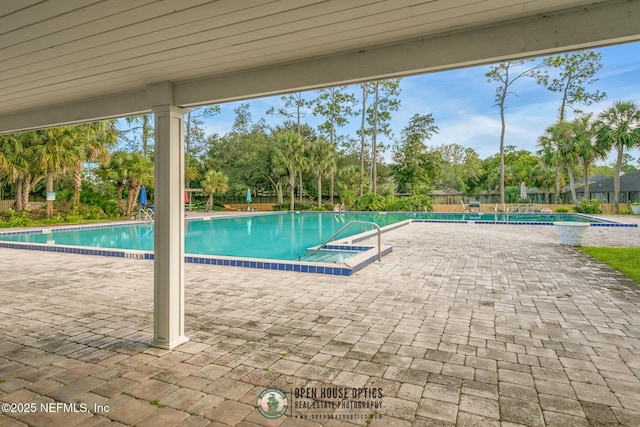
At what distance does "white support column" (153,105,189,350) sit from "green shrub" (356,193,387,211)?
2038cm

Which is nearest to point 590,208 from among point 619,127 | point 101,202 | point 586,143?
point 586,143

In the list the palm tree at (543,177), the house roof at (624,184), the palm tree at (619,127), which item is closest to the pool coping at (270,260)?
the palm tree at (619,127)

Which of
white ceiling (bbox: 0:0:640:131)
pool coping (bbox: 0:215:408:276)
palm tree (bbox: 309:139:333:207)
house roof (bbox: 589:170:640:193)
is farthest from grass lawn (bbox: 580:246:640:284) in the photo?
house roof (bbox: 589:170:640:193)

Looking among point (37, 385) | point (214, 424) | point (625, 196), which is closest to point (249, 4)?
point (214, 424)

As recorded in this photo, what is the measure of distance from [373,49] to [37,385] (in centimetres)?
289

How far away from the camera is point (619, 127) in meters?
19.0

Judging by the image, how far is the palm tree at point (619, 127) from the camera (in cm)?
1858

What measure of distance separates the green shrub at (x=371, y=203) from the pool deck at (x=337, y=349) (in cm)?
1742

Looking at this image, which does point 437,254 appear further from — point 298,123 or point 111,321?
point 298,123

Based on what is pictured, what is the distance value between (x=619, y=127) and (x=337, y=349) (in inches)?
906

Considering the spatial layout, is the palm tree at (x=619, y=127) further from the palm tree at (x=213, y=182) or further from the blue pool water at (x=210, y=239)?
the palm tree at (x=213, y=182)

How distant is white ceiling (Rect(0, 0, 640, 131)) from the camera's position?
1652 millimetres

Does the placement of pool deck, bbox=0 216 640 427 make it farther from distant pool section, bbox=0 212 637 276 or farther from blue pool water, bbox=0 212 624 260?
blue pool water, bbox=0 212 624 260

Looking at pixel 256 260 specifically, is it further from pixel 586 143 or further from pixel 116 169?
pixel 586 143
